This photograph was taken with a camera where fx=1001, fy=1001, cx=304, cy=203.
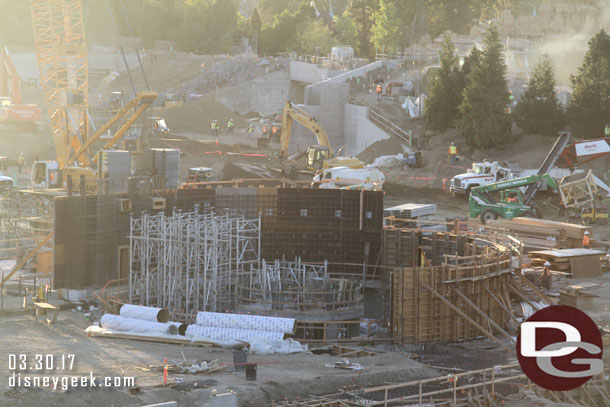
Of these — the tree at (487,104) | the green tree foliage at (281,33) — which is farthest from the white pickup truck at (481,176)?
the green tree foliage at (281,33)

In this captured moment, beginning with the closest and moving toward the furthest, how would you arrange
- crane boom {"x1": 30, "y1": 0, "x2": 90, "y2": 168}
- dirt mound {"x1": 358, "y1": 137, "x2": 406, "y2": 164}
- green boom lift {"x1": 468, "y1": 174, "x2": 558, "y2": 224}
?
green boom lift {"x1": 468, "y1": 174, "x2": 558, "y2": 224}, crane boom {"x1": 30, "y1": 0, "x2": 90, "y2": 168}, dirt mound {"x1": 358, "y1": 137, "x2": 406, "y2": 164}

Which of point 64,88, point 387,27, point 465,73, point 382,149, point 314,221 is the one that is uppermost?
point 387,27

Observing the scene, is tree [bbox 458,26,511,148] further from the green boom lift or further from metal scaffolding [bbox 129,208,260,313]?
metal scaffolding [bbox 129,208,260,313]

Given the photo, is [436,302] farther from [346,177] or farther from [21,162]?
[21,162]

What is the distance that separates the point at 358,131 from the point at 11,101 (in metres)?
25.6

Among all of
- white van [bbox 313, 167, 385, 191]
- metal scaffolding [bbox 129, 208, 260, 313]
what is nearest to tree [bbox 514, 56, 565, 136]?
white van [bbox 313, 167, 385, 191]

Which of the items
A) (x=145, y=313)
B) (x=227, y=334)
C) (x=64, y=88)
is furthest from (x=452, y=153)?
(x=145, y=313)

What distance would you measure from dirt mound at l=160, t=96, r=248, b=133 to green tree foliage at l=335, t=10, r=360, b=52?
85.1 ft

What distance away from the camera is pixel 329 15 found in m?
123

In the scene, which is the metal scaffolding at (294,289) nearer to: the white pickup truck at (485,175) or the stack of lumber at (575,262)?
the stack of lumber at (575,262)

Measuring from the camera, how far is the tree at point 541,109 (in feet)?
203

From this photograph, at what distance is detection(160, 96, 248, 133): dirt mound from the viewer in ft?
267

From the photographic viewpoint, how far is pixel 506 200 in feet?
166

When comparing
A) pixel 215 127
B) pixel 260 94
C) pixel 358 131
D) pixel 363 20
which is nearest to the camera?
pixel 358 131
